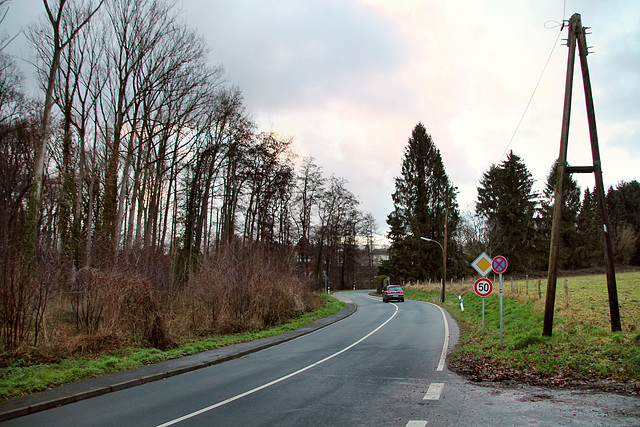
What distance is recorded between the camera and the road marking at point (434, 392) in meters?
7.32

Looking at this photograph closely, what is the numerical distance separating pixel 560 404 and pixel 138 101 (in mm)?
23080

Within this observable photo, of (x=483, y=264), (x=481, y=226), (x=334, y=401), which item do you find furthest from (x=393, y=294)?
(x=334, y=401)

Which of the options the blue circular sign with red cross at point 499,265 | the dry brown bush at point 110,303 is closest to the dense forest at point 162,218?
the dry brown bush at point 110,303

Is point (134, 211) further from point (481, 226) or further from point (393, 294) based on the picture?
point (481, 226)

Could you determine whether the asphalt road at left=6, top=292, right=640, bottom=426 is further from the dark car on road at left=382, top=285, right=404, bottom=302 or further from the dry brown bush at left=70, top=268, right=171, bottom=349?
the dark car on road at left=382, top=285, right=404, bottom=302

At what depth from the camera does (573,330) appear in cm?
1174

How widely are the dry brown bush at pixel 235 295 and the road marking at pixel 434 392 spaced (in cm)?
1077

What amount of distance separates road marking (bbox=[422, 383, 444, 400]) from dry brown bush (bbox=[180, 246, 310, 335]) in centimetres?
1077

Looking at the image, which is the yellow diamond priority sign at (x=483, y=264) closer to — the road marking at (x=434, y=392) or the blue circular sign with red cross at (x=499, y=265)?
the blue circular sign with red cross at (x=499, y=265)

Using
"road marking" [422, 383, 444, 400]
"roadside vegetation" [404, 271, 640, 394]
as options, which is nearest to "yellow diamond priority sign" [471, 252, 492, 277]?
"roadside vegetation" [404, 271, 640, 394]

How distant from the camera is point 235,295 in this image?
1898 cm

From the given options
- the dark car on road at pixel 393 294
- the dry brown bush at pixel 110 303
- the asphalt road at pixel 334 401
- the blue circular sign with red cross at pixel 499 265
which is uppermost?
the blue circular sign with red cross at pixel 499 265

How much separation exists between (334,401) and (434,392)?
1898 mm

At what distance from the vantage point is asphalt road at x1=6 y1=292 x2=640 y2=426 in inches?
237
